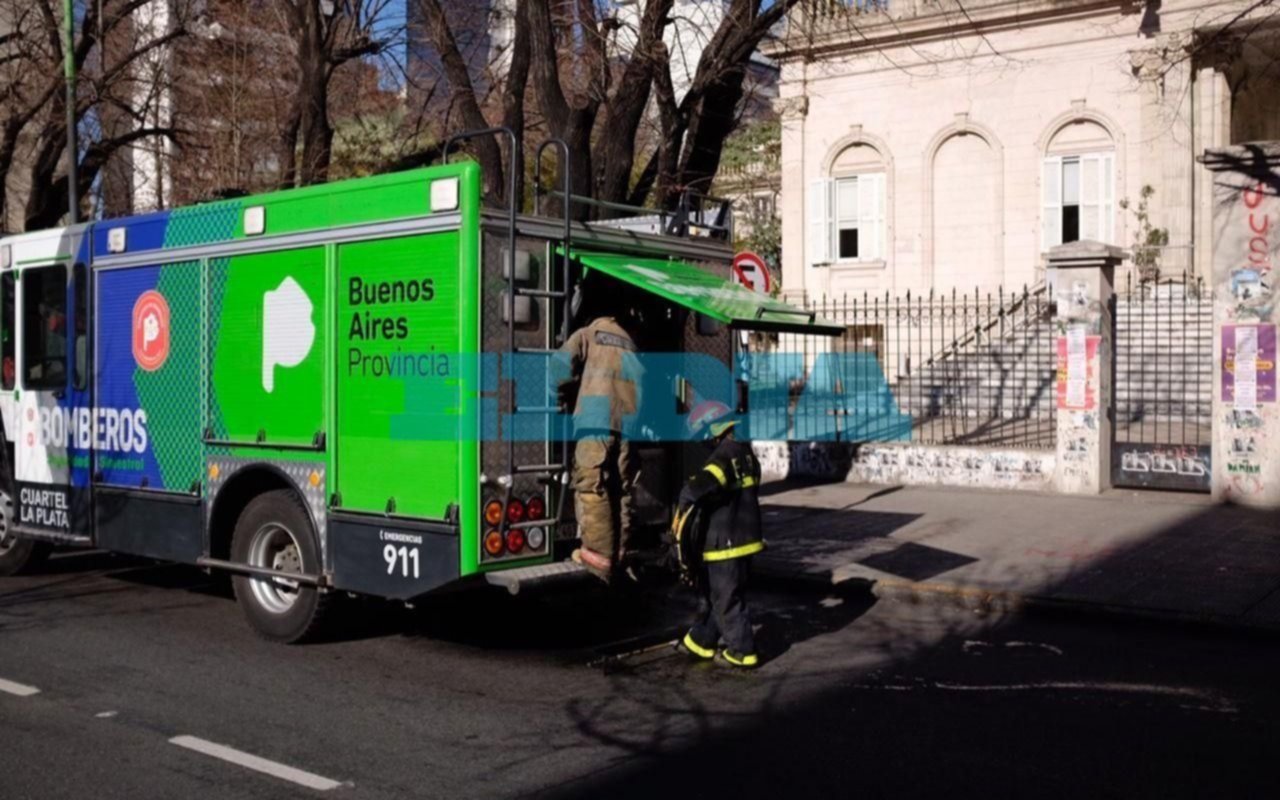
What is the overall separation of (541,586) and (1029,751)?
284 centimetres

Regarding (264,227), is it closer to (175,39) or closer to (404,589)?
(404,589)

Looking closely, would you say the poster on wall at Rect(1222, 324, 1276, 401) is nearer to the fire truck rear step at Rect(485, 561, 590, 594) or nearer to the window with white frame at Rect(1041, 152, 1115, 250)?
the fire truck rear step at Rect(485, 561, 590, 594)

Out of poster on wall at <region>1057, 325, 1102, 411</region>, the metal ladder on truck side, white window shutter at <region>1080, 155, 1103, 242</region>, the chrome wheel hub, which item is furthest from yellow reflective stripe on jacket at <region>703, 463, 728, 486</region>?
white window shutter at <region>1080, 155, 1103, 242</region>

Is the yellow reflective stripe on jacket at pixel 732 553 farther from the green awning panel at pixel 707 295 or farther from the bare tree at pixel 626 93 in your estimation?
the bare tree at pixel 626 93

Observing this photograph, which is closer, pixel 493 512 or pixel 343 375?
pixel 493 512

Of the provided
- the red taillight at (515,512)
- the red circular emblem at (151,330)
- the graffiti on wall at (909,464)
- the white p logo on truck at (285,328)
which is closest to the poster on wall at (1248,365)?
the graffiti on wall at (909,464)

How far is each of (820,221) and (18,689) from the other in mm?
25349

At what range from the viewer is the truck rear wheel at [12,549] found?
36.3 ft

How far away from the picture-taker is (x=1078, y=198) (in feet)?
89.9

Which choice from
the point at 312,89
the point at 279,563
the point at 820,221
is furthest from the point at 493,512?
the point at 820,221

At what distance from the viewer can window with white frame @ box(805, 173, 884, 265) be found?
30.4 meters

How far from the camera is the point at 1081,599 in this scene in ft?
31.7

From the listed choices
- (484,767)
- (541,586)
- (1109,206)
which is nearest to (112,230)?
(541,586)

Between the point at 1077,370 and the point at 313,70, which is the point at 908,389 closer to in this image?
the point at 1077,370
